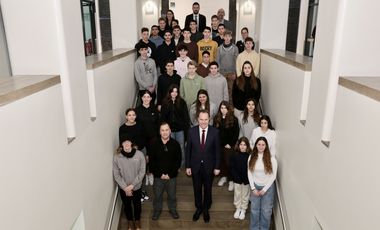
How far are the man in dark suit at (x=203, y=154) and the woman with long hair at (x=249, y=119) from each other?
0.76 m

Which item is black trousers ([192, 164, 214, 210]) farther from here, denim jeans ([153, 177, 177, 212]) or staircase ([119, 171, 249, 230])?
denim jeans ([153, 177, 177, 212])

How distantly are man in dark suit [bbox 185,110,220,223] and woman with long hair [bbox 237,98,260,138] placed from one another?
0.76 metres

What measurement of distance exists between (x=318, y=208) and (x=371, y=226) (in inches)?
47.8

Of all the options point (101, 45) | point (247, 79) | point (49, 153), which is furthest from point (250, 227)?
point (101, 45)

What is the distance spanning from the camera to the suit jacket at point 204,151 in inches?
212

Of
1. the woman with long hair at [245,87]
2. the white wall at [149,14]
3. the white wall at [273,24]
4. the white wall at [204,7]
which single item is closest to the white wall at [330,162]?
the woman with long hair at [245,87]

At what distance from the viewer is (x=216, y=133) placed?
538 centimetres

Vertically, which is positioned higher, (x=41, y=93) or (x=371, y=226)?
(x=41, y=93)

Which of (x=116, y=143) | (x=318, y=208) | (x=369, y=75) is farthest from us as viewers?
(x=116, y=143)

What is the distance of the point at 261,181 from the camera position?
17.7ft

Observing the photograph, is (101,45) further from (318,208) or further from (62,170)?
(318,208)

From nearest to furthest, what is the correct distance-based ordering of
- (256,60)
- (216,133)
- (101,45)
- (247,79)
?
(216,133) → (247,79) → (256,60) → (101,45)

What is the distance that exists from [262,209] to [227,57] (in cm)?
332

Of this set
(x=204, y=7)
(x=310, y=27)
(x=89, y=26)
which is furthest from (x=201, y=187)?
(x=204, y=7)
